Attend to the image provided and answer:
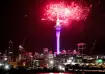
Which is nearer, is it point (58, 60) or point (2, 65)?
point (2, 65)

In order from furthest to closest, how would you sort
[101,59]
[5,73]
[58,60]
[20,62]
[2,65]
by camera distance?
[101,59]
[58,60]
[20,62]
[2,65]
[5,73]

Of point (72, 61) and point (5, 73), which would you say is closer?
point (5, 73)

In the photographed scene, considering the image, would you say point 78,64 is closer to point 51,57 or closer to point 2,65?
point 51,57

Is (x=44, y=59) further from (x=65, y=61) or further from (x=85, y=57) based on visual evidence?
(x=85, y=57)

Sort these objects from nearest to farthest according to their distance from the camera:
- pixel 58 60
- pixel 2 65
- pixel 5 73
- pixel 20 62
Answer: pixel 5 73 < pixel 2 65 < pixel 20 62 < pixel 58 60

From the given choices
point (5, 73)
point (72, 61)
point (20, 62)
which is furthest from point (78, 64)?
point (5, 73)

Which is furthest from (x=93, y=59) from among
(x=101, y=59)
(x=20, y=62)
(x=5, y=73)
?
(x=5, y=73)

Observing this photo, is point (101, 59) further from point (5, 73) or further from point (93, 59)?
point (5, 73)

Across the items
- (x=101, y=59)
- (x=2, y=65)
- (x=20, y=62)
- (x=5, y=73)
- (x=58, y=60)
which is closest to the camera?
(x=5, y=73)
